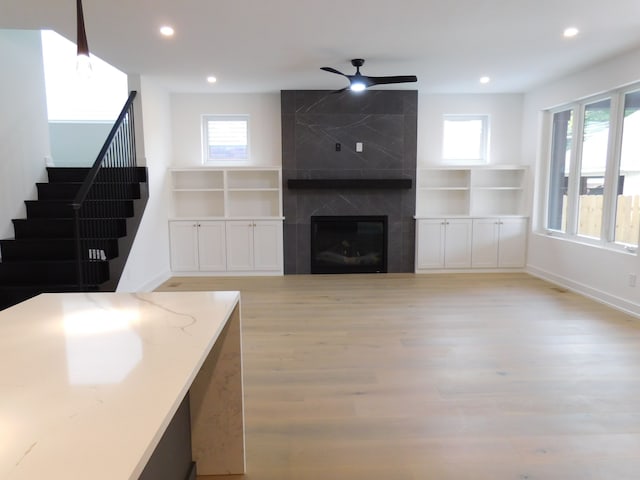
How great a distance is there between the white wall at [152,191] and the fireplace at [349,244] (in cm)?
227

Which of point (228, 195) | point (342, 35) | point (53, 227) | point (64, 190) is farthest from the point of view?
point (228, 195)

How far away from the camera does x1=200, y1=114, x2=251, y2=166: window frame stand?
6633 mm

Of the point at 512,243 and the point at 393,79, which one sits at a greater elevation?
the point at 393,79

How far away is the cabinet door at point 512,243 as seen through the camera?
257 inches

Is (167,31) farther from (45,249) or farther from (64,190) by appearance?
(45,249)

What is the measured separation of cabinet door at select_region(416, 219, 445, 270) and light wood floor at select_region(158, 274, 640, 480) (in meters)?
1.54

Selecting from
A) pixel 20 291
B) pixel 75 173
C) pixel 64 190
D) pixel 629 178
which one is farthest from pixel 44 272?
pixel 629 178

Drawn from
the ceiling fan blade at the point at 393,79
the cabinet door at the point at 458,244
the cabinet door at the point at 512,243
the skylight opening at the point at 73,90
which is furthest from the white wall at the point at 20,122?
the cabinet door at the point at 512,243

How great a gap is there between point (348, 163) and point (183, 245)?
9.39 feet

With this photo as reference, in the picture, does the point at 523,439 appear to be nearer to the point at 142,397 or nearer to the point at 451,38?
the point at 142,397

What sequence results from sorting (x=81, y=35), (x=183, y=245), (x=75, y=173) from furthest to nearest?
1. (x=183, y=245)
2. (x=75, y=173)
3. (x=81, y=35)

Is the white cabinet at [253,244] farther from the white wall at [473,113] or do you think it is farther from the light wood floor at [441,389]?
the white wall at [473,113]

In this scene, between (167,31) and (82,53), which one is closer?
(82,53)

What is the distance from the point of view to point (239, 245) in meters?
6.43
